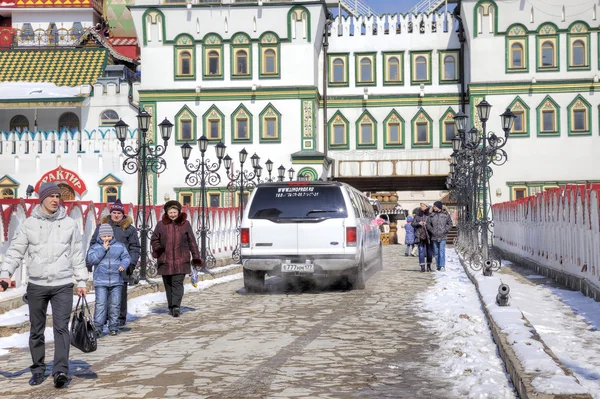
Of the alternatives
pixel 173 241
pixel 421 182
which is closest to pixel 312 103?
pixel 421 182

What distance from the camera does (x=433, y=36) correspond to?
48.4 m

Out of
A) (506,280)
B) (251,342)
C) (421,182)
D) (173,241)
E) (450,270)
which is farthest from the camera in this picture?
(421,182)

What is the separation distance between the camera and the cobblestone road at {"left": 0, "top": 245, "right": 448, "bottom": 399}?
7016mm

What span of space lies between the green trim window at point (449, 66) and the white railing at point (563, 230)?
21.2 m

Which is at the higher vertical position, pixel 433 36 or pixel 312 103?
pixel 433 36

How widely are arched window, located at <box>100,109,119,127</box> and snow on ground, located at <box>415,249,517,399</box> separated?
115 ft

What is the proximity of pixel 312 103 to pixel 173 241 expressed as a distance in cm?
3459

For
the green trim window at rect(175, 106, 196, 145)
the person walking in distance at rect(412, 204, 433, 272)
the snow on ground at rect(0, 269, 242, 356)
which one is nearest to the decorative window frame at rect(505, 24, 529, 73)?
the green trim window at rect(175, 106, 196, 145)

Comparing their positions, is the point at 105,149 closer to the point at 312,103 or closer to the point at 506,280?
the point at 312,103

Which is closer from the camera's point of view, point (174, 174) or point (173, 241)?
point (173, 241)

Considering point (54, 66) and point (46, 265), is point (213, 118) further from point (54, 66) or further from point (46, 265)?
point (46, 265)

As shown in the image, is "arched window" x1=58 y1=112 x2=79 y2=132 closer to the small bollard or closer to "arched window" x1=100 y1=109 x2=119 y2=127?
"arched window" x1=100 y1=109 x2=119 y2=127

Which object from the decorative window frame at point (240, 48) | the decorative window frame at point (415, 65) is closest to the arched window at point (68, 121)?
the decorative window frame at point (240, 48)

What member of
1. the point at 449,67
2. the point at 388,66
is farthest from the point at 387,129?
the point at 449,67
